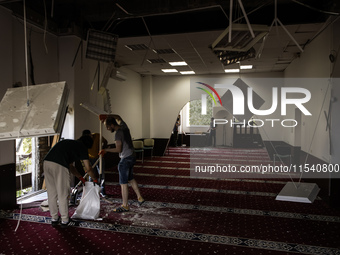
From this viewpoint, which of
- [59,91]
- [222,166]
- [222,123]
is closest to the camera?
[59,91]

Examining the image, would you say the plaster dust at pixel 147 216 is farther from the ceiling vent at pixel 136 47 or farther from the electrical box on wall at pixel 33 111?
the ceiling vent at pixel 136 47

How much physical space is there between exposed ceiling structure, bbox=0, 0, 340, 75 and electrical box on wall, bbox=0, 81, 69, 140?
6.70 ft

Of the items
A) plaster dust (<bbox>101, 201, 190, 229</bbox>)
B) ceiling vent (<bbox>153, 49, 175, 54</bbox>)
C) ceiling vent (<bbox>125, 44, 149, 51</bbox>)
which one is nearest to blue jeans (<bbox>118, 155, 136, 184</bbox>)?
plaster dust (<bbox>101, 201, 190, 229</bbox>)

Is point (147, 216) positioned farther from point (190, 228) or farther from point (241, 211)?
point (241, 211)

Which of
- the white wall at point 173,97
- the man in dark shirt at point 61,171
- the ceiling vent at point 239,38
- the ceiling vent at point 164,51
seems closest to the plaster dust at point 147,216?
the man in dark shirt at point 61,171

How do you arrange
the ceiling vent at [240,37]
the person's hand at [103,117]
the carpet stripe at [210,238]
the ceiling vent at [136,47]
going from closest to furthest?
the carpet stripe at [210,238] → the ceiling vent at [240,37] → the person's hand at [103,117] → the ceiling vent at [136,47]

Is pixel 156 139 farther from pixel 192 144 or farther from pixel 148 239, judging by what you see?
pixel 148 239

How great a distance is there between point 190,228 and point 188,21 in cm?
420

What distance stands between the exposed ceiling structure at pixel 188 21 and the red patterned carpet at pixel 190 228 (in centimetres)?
247

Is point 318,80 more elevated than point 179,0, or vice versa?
point 179,0

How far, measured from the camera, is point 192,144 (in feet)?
49.1

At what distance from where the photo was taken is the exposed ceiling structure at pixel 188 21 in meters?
4.64

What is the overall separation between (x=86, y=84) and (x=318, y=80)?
17.0 ft

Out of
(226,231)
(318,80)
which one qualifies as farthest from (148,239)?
(318,80)
